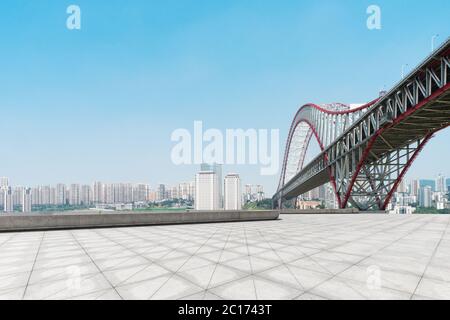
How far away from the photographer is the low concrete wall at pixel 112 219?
A: 46.0 feet

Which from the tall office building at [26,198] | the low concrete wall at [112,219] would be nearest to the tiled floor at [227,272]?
the low concrete wall at [112,219]

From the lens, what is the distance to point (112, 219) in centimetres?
1608

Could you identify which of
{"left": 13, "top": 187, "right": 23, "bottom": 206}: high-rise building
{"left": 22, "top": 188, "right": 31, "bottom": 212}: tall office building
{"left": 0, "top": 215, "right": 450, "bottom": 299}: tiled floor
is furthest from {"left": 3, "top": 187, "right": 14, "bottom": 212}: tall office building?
{"left": 0, "top": 215, "right": 450, "bottom": 299}: tiled floor

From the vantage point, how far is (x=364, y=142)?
38.2m

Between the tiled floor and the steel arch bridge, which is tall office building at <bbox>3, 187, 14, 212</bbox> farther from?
the tiled floor

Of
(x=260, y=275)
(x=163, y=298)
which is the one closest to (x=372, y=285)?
(x=260, y=275)

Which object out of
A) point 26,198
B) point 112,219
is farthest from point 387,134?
point 26,198

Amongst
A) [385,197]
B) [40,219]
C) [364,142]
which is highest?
[364,142]

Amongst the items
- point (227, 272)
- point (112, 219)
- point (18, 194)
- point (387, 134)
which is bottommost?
point (18, 194)

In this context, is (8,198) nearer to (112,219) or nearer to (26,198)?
(26,198)
